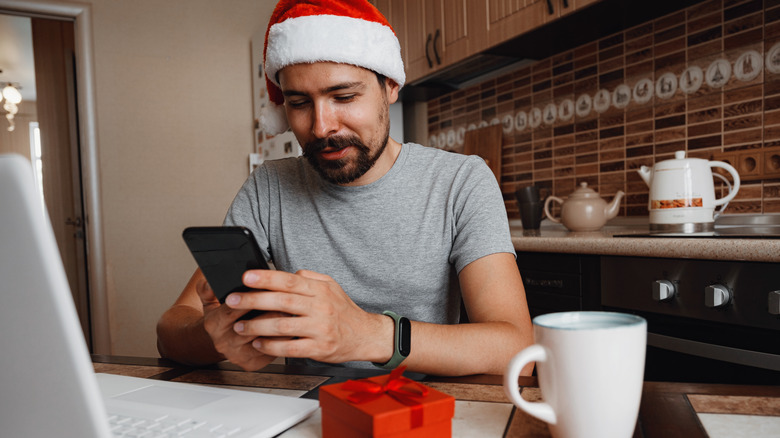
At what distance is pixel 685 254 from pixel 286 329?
103cm

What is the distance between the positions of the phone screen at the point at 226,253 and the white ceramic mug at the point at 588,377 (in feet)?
0.97

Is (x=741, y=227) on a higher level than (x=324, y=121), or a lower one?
lower

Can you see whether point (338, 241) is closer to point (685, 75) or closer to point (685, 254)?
point (685, 254)

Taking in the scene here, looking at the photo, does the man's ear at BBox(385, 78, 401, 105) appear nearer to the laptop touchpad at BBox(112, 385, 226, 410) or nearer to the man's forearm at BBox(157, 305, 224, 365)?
the man's forearm at BBox(157, 305, 224, 365)

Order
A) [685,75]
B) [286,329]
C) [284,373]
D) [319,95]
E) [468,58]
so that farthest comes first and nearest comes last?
[468,58], [685,75], [319,95], [284,373], [286,329]

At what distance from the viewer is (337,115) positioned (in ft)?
3.52

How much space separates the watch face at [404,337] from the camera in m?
0.70

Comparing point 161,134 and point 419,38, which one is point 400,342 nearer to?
point 419,38

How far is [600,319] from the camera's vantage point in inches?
19.1

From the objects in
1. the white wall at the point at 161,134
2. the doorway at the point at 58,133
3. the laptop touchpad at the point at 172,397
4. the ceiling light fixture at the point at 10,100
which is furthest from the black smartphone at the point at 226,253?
the ceiling light fixture at the point at 10,100

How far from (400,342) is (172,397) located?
278 mm

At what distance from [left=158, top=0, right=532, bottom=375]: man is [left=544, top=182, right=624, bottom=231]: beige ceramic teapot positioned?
2.60 feet

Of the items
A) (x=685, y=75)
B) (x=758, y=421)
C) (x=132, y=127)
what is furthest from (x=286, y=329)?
(x=132, y=127)

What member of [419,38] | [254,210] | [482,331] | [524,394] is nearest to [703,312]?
[482,331]
